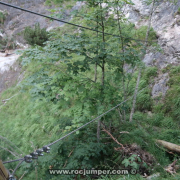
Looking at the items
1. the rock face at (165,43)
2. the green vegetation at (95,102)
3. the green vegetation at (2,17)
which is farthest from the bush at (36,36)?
the green vegetation at (2,17)

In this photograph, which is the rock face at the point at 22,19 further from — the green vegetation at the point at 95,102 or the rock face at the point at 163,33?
the green vegetation at the point at 95,102

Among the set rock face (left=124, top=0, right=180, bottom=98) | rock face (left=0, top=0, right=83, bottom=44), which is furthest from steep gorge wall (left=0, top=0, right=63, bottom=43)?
rock face (left=124, top=0, right=180, bottom=98)

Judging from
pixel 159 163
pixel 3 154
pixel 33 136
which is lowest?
pixel 3 154

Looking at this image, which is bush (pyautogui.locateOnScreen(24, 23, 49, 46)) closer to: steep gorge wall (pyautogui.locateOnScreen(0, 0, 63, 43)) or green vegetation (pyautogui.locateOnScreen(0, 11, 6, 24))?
steep gorge wall (pyautogui.locateOnScreen(0, 0, 63, 43))

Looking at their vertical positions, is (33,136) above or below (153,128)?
below

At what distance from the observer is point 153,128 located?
441 cm

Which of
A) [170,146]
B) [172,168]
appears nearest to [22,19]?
[170,146]

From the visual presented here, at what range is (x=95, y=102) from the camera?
121 inches

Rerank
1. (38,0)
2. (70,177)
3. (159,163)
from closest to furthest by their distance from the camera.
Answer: (70,177) → (159,163) → (38,0)

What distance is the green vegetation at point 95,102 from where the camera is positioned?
2668 millimetres

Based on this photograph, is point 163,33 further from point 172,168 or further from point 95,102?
point 172,168

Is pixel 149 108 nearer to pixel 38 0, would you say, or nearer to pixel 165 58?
pixel 165 58

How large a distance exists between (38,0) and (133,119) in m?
19.0

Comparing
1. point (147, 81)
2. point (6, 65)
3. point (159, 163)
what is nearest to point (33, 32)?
point (6, 65)
